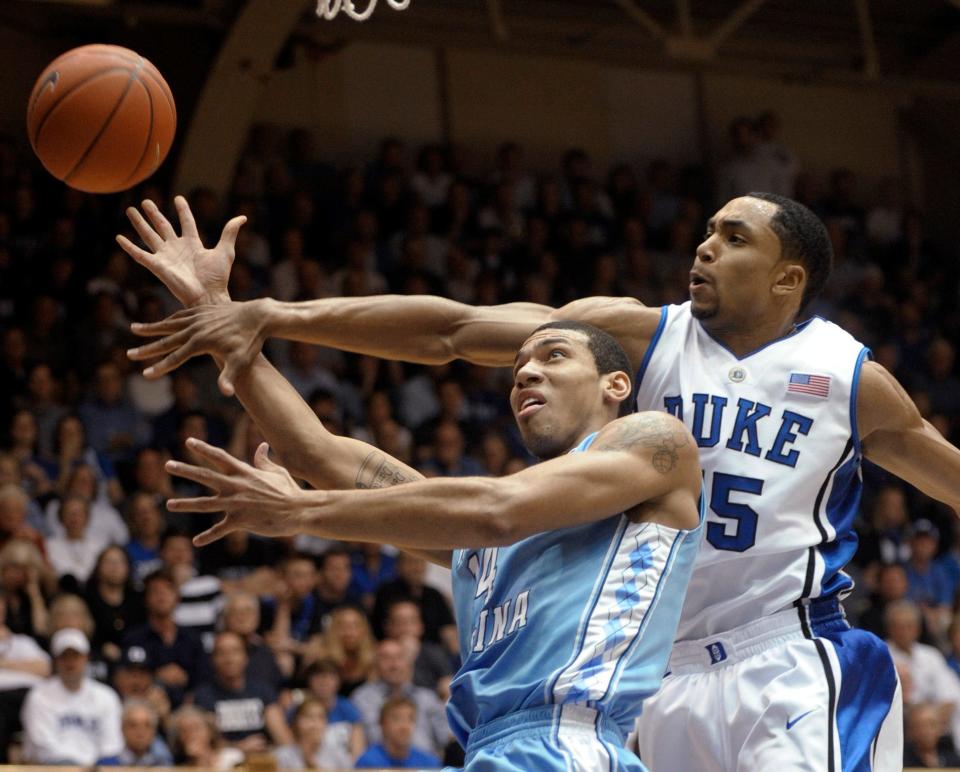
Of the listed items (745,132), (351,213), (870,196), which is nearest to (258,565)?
(351,213)

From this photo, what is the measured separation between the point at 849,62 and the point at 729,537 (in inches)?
507

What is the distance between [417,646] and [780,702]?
5095 mm

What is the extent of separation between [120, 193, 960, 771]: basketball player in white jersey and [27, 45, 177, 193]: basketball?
66 centimetres

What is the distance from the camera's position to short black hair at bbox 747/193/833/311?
4234mm

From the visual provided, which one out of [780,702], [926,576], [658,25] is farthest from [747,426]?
[658,25]

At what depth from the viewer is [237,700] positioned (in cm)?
800

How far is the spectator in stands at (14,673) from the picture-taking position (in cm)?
764

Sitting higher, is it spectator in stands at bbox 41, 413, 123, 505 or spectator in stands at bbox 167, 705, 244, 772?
spectator in stands at bbox 41, 413, 123, 505

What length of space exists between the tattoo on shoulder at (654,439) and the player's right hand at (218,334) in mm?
995

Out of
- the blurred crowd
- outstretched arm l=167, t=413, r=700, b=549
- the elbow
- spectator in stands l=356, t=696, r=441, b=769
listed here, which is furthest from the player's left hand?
spectator in stands l=356, t=696, r=441, b=769

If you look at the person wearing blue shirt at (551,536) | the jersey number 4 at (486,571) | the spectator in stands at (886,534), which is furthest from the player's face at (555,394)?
the spectator in stands at (886,534)

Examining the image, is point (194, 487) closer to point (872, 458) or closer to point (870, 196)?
point (872, 458)

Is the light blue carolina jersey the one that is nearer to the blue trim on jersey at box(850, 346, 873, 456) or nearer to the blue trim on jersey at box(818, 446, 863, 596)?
the blue trim on jersey at box(818, 446, 863, 596)

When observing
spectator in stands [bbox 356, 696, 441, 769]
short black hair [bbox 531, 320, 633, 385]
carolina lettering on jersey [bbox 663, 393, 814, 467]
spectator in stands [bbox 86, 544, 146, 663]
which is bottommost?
spectator in stands [bbox 356, 696, 441, 769]
